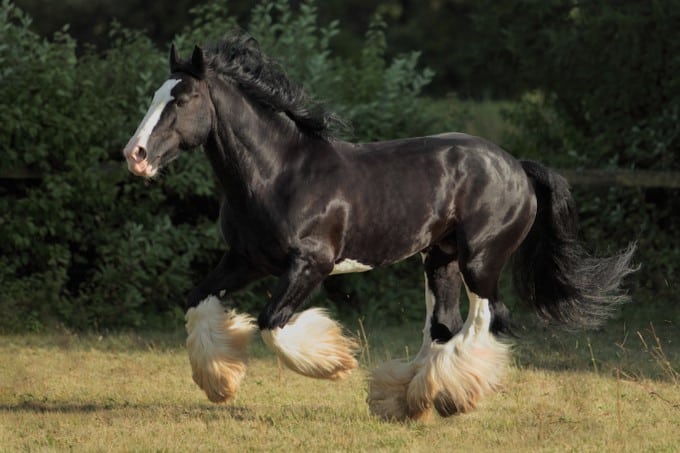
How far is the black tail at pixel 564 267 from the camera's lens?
24.1 ft

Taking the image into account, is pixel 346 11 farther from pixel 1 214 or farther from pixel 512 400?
pixel 512 400

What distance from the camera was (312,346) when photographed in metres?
6.37

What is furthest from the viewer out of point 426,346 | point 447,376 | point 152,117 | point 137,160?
point 426,346

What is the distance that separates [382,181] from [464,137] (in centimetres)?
66

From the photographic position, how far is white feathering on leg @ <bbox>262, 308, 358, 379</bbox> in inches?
248

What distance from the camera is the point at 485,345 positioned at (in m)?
6.73

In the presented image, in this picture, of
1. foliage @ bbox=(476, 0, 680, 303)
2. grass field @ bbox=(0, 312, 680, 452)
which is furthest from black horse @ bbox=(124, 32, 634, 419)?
foliage @ bbox=(476, 0, 680, 303)

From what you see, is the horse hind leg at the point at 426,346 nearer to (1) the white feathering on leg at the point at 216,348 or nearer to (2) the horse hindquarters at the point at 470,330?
(2) the horse hindquarters at the point at 470,330

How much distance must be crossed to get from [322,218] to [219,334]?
0.82 m

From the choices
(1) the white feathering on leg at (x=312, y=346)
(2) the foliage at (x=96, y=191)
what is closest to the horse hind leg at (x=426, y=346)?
(1) the white feathering on leg at (x=312, y=346)

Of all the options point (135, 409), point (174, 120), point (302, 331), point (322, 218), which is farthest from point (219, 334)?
point (174, 120)

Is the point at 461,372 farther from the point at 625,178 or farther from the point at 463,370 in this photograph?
the point at 625,178

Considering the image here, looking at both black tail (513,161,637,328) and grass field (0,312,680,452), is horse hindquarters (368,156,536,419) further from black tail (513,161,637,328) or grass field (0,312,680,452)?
black tail (513,161,637,328)

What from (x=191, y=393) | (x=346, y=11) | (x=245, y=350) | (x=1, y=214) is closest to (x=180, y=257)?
(x=1, y=214)
